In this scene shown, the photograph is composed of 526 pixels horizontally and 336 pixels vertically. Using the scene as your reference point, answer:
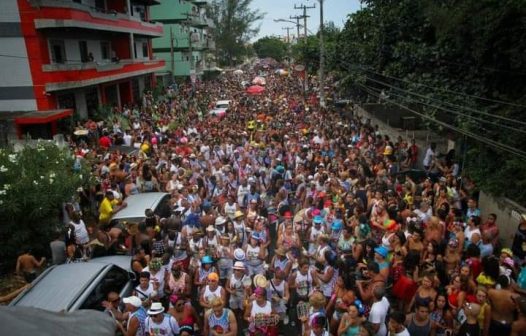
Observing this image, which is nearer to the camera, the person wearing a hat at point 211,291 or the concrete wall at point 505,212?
the person wearing a hat at point 211,291

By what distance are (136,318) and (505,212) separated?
8.70 metres

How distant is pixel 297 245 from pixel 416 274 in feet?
6.71

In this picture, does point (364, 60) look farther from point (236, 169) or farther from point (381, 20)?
point (236, 169)

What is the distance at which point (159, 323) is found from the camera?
5.29 metres

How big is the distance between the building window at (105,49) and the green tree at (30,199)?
1762 cm

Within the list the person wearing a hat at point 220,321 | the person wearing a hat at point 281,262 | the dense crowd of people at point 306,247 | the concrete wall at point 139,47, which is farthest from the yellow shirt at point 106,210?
the concrete wall at point 139,47

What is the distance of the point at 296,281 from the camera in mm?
6527

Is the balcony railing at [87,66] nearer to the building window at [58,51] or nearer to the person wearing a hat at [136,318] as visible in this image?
the building window at [58,51]

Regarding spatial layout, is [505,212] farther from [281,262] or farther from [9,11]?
[9,11]

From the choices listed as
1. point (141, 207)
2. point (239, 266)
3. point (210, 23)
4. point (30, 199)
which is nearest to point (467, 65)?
point (141, 207)

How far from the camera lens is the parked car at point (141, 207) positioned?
8672 millimetres

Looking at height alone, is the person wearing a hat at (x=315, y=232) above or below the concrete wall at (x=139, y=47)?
below

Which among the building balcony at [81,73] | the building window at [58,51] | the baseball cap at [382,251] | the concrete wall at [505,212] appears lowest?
the concrete wall at [505,212]

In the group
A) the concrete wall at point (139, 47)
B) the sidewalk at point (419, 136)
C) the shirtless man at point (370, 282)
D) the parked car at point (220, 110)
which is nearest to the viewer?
the shirtless man at point (370, 282)
